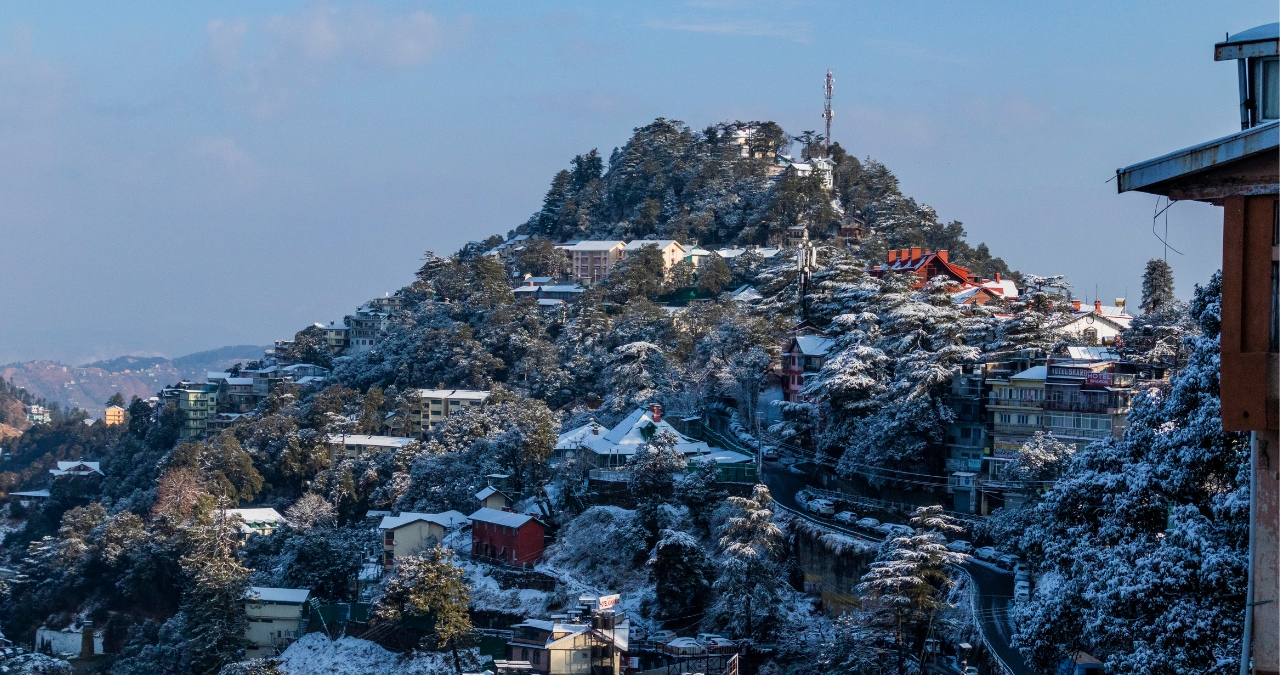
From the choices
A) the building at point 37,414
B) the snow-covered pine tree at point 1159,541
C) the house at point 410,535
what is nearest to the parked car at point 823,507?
the house at point 410,535

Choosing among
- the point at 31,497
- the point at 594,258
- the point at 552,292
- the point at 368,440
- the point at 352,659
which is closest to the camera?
the point at 352,659

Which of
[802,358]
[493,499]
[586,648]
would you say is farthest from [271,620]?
[802,358]

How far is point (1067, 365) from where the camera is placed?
90.9 ft

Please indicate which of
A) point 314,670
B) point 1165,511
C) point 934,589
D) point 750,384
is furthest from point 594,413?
point 1165,511

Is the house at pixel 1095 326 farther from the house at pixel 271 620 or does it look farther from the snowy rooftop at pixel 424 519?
the house at pixel 271 620

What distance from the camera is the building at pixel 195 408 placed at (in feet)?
200

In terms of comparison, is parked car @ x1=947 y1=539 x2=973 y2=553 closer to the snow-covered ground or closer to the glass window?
the snow-covered ground

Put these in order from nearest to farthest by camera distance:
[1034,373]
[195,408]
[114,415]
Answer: [1034,373]
[195,408]
[114,415]

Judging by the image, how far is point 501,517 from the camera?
3394 centimetres

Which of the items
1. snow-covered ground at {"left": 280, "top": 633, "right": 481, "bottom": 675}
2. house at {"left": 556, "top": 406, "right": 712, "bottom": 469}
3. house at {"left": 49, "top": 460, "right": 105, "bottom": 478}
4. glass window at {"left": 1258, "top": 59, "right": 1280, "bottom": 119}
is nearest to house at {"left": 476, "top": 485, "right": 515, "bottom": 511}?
house at {"left": 556, "top": 406, "right": 712, "bottom": 469}

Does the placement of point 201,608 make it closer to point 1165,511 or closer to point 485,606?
point 485,606

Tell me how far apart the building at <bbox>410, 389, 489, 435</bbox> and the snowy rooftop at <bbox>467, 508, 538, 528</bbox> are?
14.1 m

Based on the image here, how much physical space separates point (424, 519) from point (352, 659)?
5.29m

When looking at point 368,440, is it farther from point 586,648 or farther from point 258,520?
point 586,648
